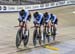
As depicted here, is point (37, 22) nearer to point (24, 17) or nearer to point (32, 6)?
point (24, 17)

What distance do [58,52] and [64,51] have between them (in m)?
0.55

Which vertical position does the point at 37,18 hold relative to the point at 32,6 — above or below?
above

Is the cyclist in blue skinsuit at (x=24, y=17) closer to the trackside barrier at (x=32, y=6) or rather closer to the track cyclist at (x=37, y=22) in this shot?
the track cyclist at (x=37, y=22)

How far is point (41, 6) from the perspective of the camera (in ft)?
158

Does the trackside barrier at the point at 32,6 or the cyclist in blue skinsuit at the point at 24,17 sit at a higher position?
the cyclist in blue skinsuit at the point at 24,17

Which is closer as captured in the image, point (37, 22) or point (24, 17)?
point (24, 17)

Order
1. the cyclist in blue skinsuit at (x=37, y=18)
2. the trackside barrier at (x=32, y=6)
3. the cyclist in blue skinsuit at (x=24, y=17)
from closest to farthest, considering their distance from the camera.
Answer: the cyclist in blue skinsuit at (x=24, y=17), the cyclist in blue skinsuit at (x=37, y=18), the trackside barrier at (x=32, y=6)

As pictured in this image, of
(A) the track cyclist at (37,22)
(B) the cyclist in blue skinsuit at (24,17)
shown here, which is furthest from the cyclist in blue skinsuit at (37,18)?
(B) the cyclist in blue skinsuit at (24,17)

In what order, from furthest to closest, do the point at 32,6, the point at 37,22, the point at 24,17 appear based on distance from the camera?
the point at 32,6 < the point at 37,22 < the point at 24,17

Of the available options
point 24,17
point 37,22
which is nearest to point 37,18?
point 37,22

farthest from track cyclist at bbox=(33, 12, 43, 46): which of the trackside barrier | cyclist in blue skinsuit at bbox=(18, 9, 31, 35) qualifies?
the trackside barrier

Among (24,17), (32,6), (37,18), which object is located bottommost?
(32,6)

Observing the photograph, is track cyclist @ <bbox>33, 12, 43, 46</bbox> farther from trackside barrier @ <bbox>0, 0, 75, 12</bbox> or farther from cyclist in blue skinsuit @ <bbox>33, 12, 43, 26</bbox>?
trackside barrier @ <bbox>0, 0, 75, 12</bbox>

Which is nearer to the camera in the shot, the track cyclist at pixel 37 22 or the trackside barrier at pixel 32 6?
the track cyclist at pixel 37 22
